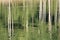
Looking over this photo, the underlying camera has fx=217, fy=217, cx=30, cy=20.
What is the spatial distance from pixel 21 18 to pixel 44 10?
325 millimetres

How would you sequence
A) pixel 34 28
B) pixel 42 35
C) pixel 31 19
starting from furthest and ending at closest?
pixel 31 19
pixel 34 28
pixel 42 35

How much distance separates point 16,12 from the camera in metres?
2.76

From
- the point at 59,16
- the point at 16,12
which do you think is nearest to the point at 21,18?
the point at 16,12

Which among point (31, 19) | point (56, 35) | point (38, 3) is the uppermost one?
point (38, 3)

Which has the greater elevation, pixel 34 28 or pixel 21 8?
pixel 21 8

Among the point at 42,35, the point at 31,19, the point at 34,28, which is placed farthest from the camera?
the point at 31,19

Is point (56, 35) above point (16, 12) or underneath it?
underneath

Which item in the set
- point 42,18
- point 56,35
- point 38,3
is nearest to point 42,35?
point 56,35

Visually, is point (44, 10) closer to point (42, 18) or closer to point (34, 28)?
point (42, 18)

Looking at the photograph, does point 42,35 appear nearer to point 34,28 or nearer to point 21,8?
point 34,28

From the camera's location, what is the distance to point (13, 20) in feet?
9.24

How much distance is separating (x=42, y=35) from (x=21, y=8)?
0.58 meters

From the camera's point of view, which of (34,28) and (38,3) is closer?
(34,28)

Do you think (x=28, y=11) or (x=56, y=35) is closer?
(x=56, y=35)
